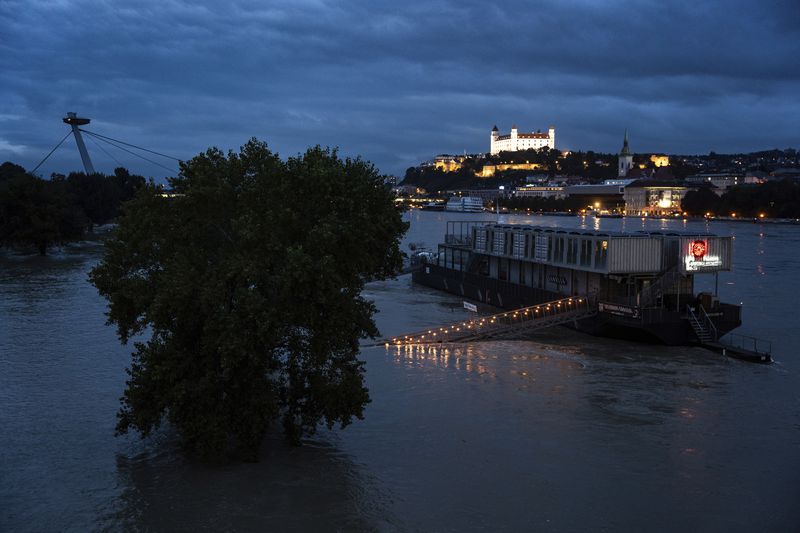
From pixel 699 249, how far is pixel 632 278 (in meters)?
3.27

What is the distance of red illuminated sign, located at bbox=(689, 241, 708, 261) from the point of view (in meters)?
33.8

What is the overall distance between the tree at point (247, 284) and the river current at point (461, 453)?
1.32 meters

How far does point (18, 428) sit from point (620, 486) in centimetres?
1594

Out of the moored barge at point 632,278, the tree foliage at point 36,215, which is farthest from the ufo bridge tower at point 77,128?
the moored barge at point 632,278

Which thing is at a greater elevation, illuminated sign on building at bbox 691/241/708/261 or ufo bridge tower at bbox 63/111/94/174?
ufo bridge tower at bbox 63/111/94/174

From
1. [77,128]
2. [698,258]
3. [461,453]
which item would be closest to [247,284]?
[461,453]

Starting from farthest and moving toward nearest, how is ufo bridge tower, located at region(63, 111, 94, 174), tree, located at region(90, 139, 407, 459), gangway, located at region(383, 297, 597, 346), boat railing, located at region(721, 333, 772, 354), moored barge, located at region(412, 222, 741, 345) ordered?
ufo bridge tower, located at region(63, 111, 94, 174)
gangway, located at region(383, 297, 597, 346)
moored barge, located at region(412, 222, 741, 345)
boat railing, located at region(721, 333, 772, 354)
tree, located at region(90, 139, 407, 459)

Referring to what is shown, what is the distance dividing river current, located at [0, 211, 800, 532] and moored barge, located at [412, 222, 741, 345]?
1498mm

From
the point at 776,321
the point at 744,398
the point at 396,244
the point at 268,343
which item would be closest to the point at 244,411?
the point at 268,343

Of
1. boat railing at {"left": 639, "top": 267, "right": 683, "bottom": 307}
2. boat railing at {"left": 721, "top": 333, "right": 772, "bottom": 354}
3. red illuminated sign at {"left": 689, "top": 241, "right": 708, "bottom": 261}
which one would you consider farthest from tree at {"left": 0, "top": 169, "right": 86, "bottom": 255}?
boat railing at {"left": 721, "top": 333, "right": 772, "bottom": 354}

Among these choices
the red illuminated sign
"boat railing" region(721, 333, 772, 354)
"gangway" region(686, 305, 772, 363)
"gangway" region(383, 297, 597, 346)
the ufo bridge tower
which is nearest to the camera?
"gangway" region(686, 305, 772, 363)

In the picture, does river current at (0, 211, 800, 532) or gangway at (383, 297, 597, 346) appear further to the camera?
gangway at (383, 297, 597, 346)

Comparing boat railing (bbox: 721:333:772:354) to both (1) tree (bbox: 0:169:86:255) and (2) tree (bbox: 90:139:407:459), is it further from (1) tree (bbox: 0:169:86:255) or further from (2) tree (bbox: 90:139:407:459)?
(1) tree (bbox: 0:169:86:255)

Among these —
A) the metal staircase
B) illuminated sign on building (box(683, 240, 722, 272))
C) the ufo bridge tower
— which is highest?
the ufo bridge tower
